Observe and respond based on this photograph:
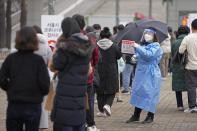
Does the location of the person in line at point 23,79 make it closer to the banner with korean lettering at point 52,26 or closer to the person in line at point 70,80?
the person in line at point 70,80

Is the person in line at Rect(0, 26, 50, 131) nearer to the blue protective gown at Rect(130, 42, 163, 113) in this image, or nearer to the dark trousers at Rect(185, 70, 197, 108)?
the blue protective gown at Rect(130, 42, 163, 113)

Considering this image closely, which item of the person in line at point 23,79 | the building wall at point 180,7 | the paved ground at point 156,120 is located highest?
the building wall at point 180,7

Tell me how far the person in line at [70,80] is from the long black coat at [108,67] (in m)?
4.16

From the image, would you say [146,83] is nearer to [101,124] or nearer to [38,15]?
[101,124]

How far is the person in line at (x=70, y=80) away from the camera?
6645mm

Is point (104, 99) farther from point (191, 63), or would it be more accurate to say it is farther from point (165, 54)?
point (165, 54)

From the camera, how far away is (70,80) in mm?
6664

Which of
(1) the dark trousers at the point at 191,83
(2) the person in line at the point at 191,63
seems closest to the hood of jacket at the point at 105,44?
(2) the person in line at the point at 191,63

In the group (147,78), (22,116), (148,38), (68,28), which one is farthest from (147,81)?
(22,116)

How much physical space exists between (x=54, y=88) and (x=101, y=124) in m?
3.21

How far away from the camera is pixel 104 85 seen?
11031 mm

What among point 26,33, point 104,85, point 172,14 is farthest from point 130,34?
point 172,14

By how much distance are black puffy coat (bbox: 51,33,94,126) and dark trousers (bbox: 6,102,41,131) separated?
2.08 feet

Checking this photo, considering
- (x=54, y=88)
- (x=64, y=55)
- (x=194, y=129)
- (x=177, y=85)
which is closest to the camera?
(x=64, y=55)
